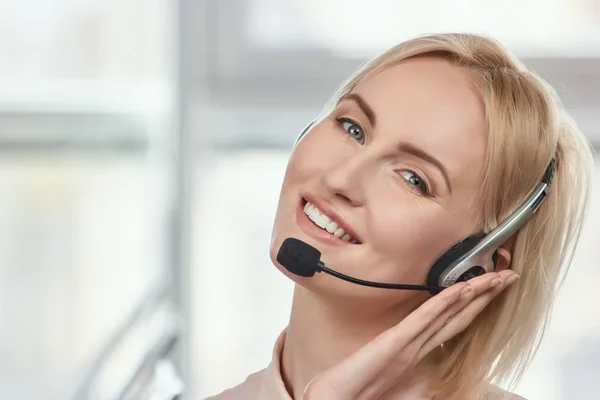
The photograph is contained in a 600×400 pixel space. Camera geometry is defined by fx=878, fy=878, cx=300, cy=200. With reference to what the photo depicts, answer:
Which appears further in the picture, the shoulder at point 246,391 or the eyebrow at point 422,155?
the shoulder at point 246,391

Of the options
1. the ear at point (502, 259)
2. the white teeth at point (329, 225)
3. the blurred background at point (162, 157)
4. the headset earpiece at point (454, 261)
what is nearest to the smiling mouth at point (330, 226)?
the white teeth at point (329, 225)

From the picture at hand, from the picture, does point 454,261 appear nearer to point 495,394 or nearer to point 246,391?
point 495,394

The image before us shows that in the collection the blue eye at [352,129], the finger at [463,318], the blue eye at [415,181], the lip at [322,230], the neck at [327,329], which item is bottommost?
the neck at [327,329]

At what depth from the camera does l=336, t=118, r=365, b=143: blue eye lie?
1.10 m

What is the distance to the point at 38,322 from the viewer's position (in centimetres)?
172

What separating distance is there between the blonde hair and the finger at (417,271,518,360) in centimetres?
6

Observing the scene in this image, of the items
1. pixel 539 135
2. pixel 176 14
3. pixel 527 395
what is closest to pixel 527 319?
pixel 539 135

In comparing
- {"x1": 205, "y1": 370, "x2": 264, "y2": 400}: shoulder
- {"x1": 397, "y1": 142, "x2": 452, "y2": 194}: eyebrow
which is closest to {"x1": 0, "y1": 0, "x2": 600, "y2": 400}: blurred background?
{"x1": 205, "y1": 370, "x2": 264, "y2": 400}: shoulder

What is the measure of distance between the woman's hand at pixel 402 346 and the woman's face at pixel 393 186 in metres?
0.04

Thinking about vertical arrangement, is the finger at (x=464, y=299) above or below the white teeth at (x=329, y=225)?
below

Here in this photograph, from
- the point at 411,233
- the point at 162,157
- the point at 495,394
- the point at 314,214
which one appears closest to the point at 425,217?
the point at 411,233

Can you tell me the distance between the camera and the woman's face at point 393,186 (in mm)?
1021

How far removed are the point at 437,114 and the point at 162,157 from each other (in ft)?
2.59

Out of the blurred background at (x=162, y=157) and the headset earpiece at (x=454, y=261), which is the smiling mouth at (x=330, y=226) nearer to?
the headset earpiece at (x=454, y=261)
